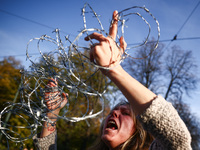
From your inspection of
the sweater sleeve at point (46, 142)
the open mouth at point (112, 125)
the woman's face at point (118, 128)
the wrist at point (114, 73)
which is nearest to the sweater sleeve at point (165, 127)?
the wrist at point (114, 73)

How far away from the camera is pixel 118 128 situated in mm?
1917

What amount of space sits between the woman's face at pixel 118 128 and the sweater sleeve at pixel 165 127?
0.95 metres

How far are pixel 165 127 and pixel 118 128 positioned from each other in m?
1.06

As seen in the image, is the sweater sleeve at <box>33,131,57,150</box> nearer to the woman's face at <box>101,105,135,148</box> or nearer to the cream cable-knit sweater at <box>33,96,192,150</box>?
the woman's face at <box>101,105,135,148</box>

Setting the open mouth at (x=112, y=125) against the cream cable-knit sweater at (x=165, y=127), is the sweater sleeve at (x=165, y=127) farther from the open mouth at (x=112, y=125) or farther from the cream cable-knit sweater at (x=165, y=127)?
the open mouth at (x=112, y=125)

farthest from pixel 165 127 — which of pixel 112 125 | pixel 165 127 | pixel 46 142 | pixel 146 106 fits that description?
pixel 46 142

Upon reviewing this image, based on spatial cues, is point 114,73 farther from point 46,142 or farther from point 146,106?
point 46,142

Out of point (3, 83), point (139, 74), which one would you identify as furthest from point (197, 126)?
point (3, 83)

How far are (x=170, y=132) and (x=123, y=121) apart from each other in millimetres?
1074

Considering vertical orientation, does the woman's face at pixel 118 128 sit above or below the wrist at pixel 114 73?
below

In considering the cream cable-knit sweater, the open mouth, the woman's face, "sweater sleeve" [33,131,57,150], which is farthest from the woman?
"sweater sleeve" [33,131,57,150]

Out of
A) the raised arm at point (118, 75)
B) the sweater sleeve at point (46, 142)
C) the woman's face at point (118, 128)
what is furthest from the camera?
the sweater sleeve at point (46, 142)

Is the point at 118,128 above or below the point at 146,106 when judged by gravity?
Result: below

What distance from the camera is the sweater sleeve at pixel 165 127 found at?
0.90 meters
